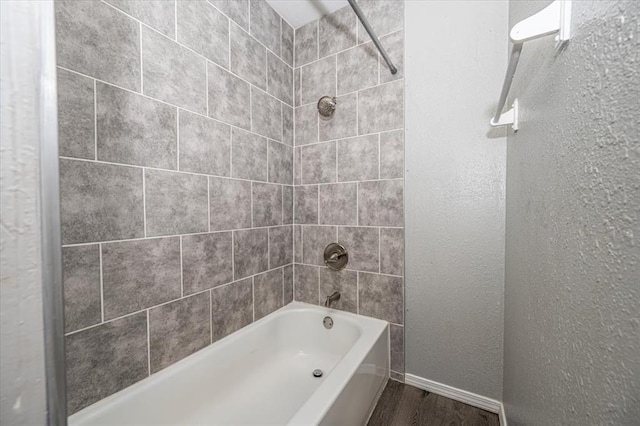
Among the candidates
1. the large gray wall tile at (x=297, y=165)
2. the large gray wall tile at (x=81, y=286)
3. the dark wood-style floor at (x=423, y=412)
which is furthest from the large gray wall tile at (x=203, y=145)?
the dark wood-style floor at (x=423, y=412)

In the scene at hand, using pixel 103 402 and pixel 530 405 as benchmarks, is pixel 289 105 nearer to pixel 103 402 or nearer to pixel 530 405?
pixel 103 402

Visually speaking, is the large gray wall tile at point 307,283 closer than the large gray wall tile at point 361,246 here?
No

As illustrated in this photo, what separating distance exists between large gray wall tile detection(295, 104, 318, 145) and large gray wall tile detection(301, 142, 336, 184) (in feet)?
0.18

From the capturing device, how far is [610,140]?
0.35m

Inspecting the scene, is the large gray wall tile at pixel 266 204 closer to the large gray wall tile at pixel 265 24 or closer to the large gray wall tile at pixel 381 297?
the large gray wall tile at pixel 381 297

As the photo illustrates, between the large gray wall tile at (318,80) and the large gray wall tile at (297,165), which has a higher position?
the large gray wall tile at (318,80)

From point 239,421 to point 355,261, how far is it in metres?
0.96

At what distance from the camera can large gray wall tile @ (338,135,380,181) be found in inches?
58.6

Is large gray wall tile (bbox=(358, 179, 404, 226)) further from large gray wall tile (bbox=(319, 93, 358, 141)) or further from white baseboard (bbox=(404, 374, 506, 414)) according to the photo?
white baseboard (bbox=(404, 374, 506, 414))

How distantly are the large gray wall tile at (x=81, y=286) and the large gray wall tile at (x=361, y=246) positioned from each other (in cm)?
116

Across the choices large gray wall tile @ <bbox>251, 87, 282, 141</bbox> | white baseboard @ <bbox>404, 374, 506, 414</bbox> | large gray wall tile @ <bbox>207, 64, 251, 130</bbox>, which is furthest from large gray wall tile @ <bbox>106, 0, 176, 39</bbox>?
white baseboard @ <bbox>404, 374, 506, 414</bbox>

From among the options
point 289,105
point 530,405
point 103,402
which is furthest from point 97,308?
point 289,105

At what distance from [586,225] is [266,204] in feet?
4.46

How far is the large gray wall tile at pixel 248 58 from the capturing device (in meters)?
1.32
